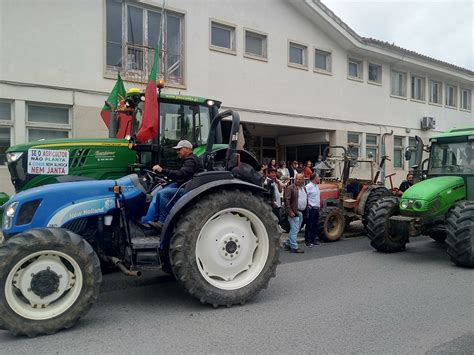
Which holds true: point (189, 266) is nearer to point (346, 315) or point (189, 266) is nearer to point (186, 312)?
point (186, 312)

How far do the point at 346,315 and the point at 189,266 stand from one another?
184 centimetres

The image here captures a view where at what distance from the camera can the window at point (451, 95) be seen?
75.0 ft

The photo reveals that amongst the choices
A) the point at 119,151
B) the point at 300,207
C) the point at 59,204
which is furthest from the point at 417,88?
the point at 59,204

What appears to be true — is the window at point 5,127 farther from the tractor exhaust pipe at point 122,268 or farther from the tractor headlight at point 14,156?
the tractor exhaust pipe at point 122,268

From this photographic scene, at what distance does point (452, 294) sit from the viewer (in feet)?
18.7

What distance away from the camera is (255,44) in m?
14.7

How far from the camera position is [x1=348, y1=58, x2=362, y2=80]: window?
703 inches

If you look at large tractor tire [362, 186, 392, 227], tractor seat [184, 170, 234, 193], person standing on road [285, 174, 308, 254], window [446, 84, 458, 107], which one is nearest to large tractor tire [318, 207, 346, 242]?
large tractor tire [362, 186, 392, 227]

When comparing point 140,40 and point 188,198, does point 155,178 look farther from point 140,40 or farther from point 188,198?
point 140,40

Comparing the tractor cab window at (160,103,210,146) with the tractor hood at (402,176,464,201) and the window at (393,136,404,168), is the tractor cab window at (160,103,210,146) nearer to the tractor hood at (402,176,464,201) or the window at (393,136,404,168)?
the tractor hood at (402,176,464,201)

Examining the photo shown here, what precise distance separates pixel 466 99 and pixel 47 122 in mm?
22614

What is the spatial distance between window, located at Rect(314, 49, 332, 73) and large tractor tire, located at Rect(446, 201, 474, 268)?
10429 mm

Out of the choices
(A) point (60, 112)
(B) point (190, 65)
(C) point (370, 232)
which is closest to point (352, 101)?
(B) point (190, 65)

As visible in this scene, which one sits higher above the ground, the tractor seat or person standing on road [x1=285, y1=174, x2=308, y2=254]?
the tractor seat
